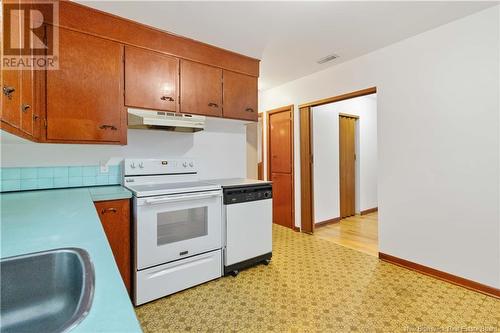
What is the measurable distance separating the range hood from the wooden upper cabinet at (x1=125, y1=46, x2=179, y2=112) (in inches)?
4.8

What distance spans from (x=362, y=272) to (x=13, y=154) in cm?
344

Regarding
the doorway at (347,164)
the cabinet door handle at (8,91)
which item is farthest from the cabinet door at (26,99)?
the doorway at (347,164)

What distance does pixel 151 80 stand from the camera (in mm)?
2463

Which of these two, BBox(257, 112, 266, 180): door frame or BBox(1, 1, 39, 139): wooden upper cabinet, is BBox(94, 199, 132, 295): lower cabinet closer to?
BBox(1, 1, 39, 139): wooden upper cabinet

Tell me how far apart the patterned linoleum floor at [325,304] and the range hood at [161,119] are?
61.5 inches

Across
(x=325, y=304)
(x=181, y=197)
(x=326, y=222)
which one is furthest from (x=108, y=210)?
(x=326, y=222)

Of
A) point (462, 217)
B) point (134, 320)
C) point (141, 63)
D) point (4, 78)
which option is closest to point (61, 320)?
point (134, 320)

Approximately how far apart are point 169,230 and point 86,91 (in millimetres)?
1398

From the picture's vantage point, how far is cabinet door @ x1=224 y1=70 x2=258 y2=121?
2967mm

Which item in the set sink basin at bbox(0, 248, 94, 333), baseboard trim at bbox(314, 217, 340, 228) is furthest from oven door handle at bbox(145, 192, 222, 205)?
baseboard trim at bbox(314, 217, 340, 228)

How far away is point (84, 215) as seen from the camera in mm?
1326

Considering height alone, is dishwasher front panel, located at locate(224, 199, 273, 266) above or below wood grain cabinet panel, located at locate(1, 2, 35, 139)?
below

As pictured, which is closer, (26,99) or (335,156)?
(26,99)

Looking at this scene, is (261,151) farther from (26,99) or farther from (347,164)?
(26,99)
